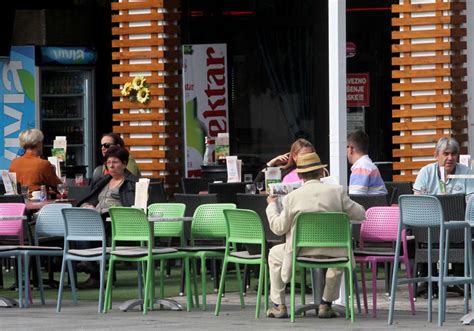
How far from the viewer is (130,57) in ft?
71.4

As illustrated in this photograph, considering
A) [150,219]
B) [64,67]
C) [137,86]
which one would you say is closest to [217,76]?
[137,86]

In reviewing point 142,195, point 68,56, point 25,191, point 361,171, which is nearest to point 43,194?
point 25,191

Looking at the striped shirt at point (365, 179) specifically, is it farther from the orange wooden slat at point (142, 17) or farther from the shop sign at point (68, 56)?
the shop sign at point (68, 56)

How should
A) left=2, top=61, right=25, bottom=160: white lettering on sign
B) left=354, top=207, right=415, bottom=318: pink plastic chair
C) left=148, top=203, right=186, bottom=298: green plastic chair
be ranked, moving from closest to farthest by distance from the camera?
left=354, top=207, right=415, bottom=318: pink plastic chair < left=148, top=203, right=186, bottom=298: green plastic chair < left=2, top=61, right=25, bottom=160: white lettering on sign

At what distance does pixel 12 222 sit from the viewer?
15562 millimetres

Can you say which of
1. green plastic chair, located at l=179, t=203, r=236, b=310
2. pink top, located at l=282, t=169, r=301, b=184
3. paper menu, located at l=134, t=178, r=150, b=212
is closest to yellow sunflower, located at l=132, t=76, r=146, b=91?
pink top, located at l=282, t=169, r=301, b=184

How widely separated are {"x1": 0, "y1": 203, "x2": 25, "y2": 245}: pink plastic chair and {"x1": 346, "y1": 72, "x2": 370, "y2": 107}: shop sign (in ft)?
33.4

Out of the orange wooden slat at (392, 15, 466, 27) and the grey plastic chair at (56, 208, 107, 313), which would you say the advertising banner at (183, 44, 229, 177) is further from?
the grey plastic chair at (56, 208, 107, 313)

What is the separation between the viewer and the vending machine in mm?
25469

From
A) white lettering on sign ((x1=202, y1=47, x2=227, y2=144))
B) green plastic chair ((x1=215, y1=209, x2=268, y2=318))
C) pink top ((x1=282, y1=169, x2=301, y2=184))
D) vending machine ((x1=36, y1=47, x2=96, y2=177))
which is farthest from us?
vending machine ((x1=36, y1=47, x2=96, y2=177))

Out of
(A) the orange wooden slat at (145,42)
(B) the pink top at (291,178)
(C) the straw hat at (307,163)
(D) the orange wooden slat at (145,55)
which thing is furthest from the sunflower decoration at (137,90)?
(C) the straw hat at (307,163)

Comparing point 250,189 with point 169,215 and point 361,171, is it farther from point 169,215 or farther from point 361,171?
point 169,215

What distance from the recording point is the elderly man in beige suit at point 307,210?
1309cm

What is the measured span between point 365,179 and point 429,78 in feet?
13.9
